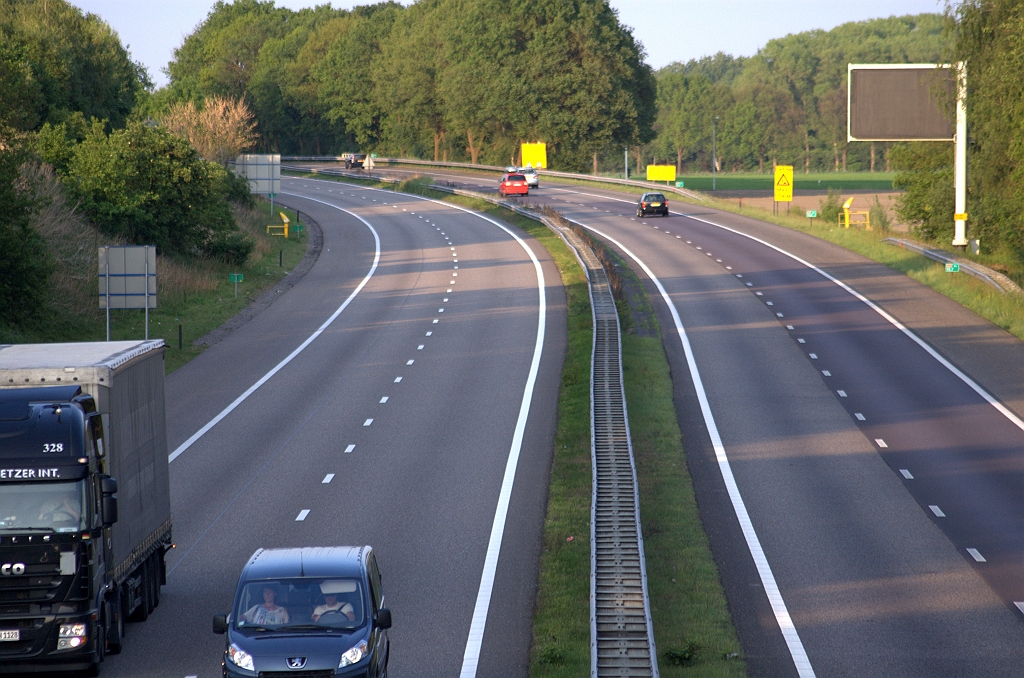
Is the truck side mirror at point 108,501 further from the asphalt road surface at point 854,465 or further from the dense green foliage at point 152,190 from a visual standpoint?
the dense green foliage at point 152,190

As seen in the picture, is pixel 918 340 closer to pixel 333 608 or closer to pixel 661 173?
pixel 333 608

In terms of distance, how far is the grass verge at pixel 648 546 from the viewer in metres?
13.9

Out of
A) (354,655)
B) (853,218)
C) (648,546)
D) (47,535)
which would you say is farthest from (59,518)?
(853,218)

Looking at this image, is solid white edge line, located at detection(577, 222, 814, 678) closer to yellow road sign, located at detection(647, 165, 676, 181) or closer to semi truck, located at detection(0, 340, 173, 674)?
semi truck, located at detection(0, 340, 173, 674)

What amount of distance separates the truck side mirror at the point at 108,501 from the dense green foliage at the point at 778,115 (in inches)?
6721

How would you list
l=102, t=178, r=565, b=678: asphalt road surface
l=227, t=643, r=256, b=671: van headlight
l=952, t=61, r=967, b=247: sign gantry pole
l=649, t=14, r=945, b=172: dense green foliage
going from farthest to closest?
l=649, t=14, r=945, b=172: dense green foliage < l=952, t=61, r=967, b=247: sign gantry pole < l=102, t=178, r=565, b=678: asphalt road surface < l=227, t=643, r=256, b=671: van headlight

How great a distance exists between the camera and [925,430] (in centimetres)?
2511

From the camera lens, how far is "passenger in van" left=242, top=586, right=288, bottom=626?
38.7ft

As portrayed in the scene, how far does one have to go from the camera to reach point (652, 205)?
6638cm

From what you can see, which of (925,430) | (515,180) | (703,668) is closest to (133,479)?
(703,668)

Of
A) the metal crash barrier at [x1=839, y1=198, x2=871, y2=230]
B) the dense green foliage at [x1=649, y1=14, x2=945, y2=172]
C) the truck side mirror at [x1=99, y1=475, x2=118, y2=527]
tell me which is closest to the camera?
the truck side mirror at [x1=99, y1=475, x2=118, y2=527]

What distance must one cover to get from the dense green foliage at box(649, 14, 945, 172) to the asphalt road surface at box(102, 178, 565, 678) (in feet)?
471

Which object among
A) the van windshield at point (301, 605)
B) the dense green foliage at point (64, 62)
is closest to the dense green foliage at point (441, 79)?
the dense green foliage at point (64, 62)

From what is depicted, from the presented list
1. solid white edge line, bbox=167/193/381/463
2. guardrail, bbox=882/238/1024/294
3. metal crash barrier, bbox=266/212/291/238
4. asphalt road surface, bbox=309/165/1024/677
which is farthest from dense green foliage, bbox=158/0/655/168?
asphalt road surface, bbox=309/165/1024/677
